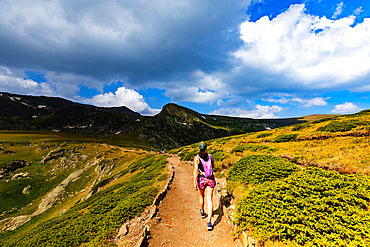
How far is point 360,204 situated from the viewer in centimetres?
589

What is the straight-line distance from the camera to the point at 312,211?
19.8 feet

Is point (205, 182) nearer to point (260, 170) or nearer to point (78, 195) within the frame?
point (260, 170)

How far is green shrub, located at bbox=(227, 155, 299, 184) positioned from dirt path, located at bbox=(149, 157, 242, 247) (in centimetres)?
293

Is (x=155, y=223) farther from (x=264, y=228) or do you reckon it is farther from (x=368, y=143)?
(x=368, y=143)

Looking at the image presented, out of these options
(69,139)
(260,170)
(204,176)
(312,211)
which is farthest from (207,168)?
(69,139)

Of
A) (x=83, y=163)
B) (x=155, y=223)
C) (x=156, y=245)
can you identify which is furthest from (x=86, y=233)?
(x=83, y=163)

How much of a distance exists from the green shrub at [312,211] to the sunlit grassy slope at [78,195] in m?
8.27

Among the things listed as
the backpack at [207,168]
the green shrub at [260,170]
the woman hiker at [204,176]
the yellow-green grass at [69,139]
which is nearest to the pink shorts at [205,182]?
the woman hiker at [204,176]

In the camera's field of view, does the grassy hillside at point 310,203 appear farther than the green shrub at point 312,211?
Yes

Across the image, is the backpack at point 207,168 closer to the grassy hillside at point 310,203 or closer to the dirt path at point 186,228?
the grassy hillside at point 310,203

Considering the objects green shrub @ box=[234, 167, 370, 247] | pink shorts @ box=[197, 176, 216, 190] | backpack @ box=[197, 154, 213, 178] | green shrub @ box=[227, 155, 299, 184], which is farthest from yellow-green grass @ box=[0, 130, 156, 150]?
green shrub @ box=[234, 167, 370, 247]

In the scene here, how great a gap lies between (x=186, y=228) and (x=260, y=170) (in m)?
6.78

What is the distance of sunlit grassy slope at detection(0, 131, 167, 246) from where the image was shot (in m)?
10.2

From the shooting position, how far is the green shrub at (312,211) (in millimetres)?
4961
